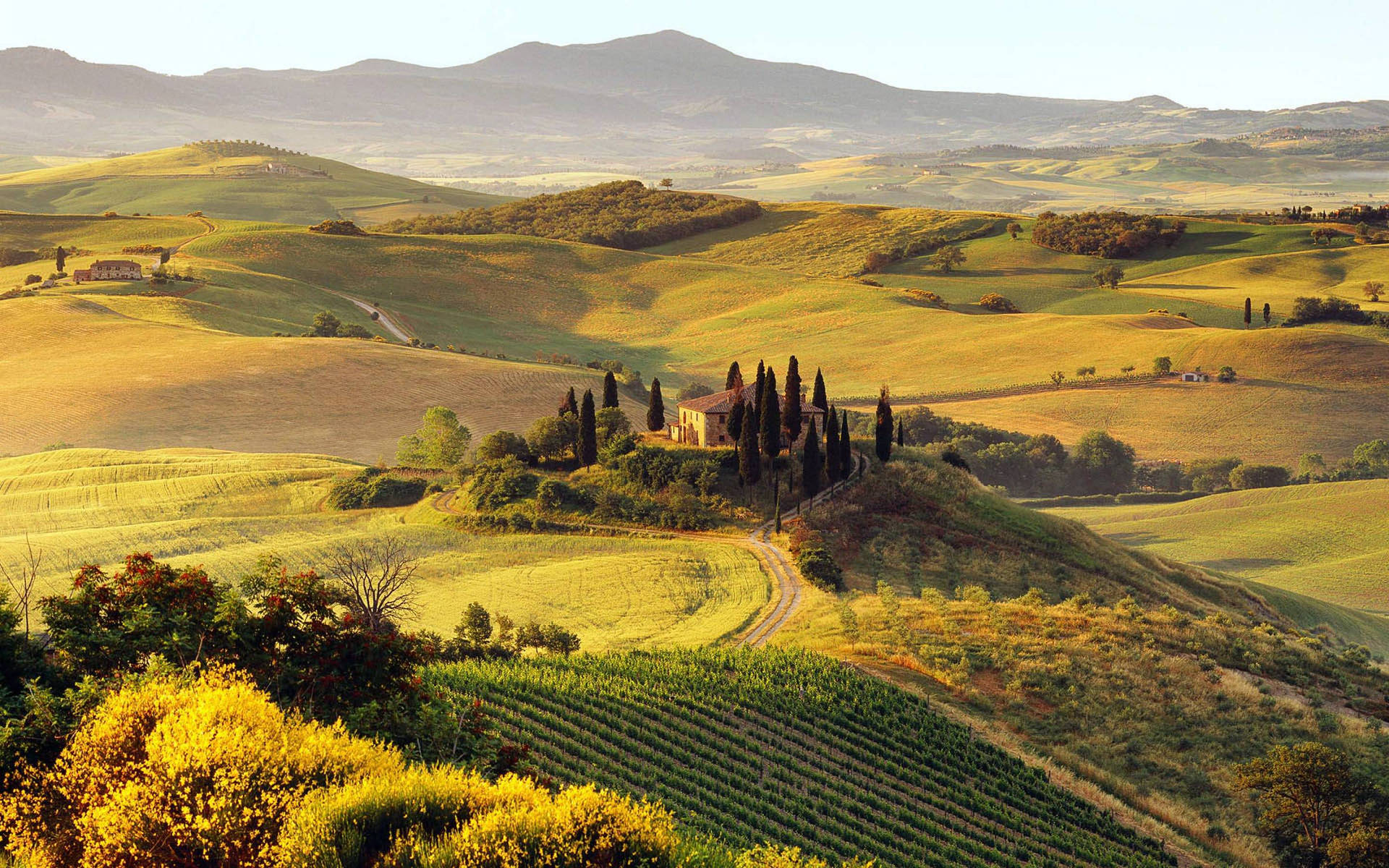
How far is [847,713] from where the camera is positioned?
39188mm

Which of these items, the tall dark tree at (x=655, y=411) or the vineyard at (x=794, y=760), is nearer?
the vineyard at (x=794, y=760)

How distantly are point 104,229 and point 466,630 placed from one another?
7210 inches

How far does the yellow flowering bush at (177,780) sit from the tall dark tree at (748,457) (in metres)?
47.3

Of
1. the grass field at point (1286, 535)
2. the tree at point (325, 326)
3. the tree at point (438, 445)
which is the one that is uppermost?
the tree at point (325, 326)

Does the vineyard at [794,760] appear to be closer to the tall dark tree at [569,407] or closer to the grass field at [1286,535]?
the tall dark tree at [569,407]

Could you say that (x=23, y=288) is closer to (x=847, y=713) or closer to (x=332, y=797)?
(x=847, y=713)

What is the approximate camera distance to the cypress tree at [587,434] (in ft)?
240

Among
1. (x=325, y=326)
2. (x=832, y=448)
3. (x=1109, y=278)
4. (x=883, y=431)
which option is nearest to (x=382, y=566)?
(x=832, y=448)

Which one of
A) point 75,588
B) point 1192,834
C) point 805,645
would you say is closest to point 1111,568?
point 805,645

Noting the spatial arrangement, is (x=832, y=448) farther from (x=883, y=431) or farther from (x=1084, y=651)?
(x=1084, y=651)

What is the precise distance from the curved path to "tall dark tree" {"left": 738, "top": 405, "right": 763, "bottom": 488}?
327cm

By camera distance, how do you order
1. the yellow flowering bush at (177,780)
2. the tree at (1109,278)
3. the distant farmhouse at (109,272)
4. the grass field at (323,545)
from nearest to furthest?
1. the yellow flowering bush at (177,780)
2. the grass field at (323,545)
3. the distant farmhouse at (109,272)
4. the tree at (1109,278)

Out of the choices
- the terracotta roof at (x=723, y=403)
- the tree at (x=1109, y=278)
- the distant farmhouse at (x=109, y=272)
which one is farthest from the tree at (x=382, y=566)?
the tree at (x=1109, y=278)

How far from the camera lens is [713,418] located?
2916 inches
